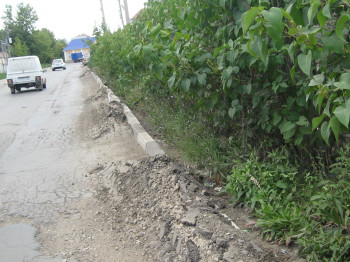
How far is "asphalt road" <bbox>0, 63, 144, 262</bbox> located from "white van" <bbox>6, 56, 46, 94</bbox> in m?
11.5

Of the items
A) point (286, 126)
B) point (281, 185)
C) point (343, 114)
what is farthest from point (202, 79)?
point (343, 114)

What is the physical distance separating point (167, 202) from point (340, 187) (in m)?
1.64

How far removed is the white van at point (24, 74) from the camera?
69.7ft

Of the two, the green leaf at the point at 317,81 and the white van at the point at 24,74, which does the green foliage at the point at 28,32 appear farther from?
the green leaf at the point at 317,81

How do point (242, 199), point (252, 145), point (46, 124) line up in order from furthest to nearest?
1. point (46, 124)
2. point (252, 145)
3. point (242, 199)

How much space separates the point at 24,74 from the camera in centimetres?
2147

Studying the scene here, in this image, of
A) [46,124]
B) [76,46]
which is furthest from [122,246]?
[76,46]

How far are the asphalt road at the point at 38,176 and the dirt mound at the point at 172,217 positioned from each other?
1.89ft

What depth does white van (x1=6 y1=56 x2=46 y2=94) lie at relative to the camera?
21.2 meters

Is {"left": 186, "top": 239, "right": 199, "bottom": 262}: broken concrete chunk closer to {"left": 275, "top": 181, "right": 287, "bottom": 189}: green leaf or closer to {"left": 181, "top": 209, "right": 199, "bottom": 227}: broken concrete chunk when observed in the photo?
{"left": 181, "top": 209, "right": 199, "bottom": 227}: broken concrete chunk

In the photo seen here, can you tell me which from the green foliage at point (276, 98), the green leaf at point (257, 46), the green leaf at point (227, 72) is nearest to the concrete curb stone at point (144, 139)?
the green foliage at point (276, 98)

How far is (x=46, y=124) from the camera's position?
1016cm

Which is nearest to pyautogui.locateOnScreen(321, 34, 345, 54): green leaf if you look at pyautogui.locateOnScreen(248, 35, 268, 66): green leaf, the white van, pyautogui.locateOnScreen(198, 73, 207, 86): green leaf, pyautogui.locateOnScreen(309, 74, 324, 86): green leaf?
pyautogui.locateOnScreen(309, 74, 324, 86): green leaf

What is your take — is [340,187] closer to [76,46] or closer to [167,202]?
[167,202]
